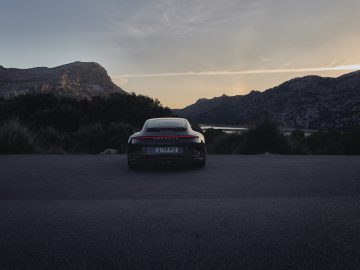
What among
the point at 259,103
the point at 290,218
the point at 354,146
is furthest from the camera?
the point at 259,103

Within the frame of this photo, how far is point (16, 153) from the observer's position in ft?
45.6

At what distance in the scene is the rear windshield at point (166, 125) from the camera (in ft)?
29.7

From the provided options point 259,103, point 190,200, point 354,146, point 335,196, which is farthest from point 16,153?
point 259,103

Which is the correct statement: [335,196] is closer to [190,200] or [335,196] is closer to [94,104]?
[190,200]

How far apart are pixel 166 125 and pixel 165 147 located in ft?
2.70

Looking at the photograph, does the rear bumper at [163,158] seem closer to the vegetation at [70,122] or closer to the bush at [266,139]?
the vegetation at [70,122]

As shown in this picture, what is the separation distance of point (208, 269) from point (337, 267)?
3.29 ft

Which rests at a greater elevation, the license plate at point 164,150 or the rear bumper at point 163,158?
the license plate at point 164,150

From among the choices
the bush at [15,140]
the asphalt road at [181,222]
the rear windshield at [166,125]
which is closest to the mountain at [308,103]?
the bush at [15,140]

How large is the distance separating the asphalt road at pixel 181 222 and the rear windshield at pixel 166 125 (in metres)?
1.61

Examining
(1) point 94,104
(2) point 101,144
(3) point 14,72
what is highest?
(3) point 14,72

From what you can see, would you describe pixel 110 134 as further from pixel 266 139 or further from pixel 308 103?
pixel 308 103

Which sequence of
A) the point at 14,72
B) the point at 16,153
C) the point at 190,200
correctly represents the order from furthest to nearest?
the point at 14,72 → the point at 16,153 → the point at 190,200

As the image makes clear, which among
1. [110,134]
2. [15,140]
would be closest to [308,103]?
[110,134]
